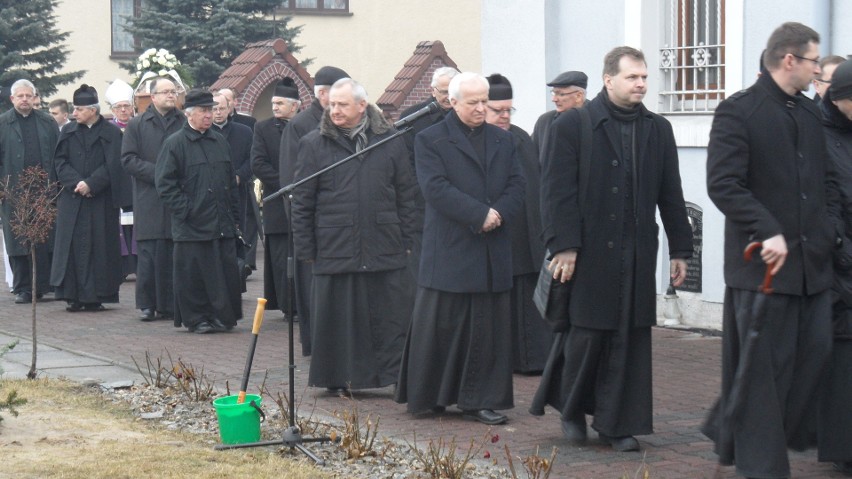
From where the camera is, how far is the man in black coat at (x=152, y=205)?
13.3 metres

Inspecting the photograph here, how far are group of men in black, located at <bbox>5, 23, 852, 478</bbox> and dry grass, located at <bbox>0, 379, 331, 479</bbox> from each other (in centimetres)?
133

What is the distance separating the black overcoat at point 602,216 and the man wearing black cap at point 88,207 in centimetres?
808

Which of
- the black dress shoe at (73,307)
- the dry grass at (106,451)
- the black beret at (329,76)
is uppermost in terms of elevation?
the black beret at (329,76)

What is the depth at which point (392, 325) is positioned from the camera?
921 centimetres

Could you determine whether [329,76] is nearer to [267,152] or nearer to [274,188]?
[267,152]

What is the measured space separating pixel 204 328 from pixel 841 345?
681cm

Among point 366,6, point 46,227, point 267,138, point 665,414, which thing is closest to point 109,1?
point 366,6

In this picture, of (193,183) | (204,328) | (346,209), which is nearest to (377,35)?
(193,183)

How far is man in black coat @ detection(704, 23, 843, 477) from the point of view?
249 inches

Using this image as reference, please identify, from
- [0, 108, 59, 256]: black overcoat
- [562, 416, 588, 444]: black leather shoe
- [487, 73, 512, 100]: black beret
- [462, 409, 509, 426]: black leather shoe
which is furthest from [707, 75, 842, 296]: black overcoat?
[0, 108, 59, 256]: black overcoat

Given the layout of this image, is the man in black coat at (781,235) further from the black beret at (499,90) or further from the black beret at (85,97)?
the black beret at (85,97)

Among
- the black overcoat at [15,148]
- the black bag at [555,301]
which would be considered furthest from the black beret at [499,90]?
the black overcoat at [15,148]

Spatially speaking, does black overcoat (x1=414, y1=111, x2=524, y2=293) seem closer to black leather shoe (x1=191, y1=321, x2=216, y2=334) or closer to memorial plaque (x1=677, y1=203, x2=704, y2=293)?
memorial plaque (x1=677, y1=203, x2=704, y2=293)

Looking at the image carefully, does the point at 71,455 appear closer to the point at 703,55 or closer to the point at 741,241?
the point at 741,241
